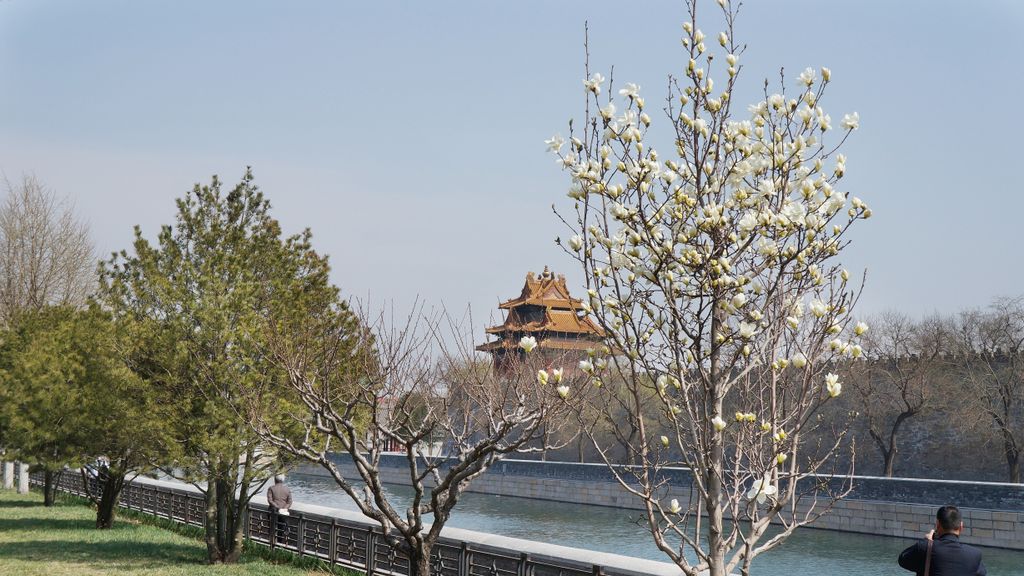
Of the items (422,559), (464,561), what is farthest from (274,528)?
(422,559)

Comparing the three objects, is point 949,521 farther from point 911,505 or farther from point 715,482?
point 911,505

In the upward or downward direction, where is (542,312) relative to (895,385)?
upward

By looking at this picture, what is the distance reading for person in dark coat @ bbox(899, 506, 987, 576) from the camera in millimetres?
5551

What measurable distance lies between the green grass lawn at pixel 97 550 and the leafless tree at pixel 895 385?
1004 inches

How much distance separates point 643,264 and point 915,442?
3583 centimetres

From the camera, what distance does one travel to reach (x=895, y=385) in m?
37.3

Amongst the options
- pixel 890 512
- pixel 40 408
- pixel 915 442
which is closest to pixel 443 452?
pixel 915 442

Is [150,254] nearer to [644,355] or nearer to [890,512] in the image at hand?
[644,355]

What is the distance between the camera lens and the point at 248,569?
13.1 m

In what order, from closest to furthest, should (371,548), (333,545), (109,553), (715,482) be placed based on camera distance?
(715,482) < (371,548) < (333,545) < (109,553)

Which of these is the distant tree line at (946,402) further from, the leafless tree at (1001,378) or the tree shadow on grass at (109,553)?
the tree shadow on grass at (109,553)

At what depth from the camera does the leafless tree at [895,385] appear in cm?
3562

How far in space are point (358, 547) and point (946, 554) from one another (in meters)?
9.21

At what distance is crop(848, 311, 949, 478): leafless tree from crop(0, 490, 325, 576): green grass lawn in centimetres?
2549
